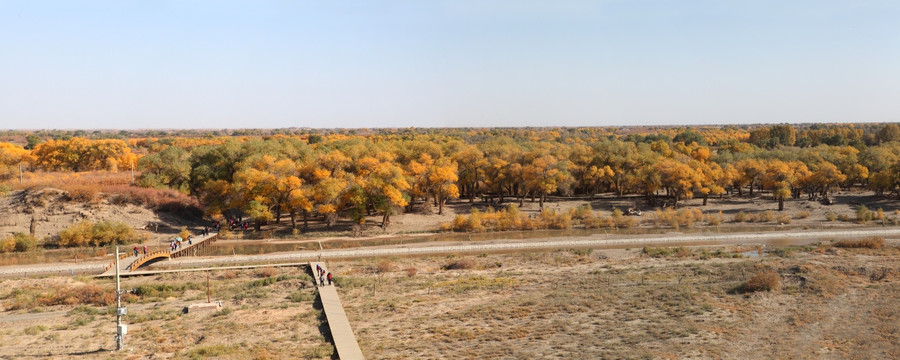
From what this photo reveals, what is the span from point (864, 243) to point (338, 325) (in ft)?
137

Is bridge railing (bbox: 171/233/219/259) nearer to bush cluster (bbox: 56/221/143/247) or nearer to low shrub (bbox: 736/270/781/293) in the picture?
bush cluster (bbox: 56/221/143/247)

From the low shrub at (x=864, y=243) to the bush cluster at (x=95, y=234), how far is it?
58.3 metres

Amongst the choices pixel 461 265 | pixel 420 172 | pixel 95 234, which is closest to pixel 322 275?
pixel 461 265

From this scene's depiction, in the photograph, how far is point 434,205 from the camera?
7356 cm

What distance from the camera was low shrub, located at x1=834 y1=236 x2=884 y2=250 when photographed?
158 ft

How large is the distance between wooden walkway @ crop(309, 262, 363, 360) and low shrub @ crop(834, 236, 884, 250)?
128ft

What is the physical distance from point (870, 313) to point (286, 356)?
26681 mm

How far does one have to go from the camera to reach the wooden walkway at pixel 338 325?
998 inches

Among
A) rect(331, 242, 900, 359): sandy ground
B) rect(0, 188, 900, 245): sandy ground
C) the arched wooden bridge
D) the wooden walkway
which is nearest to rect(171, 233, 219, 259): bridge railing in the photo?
the arched wooden bridge

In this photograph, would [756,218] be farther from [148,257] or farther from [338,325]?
[148,257]

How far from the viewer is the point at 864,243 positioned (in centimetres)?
4841

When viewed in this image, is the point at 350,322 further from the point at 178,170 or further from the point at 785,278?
the point at 178,170

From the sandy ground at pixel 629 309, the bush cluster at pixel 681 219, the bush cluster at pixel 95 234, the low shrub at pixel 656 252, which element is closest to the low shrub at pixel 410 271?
the sandy ground at pixel 629 309

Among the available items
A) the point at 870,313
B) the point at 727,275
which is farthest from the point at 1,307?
the point at 870,313
